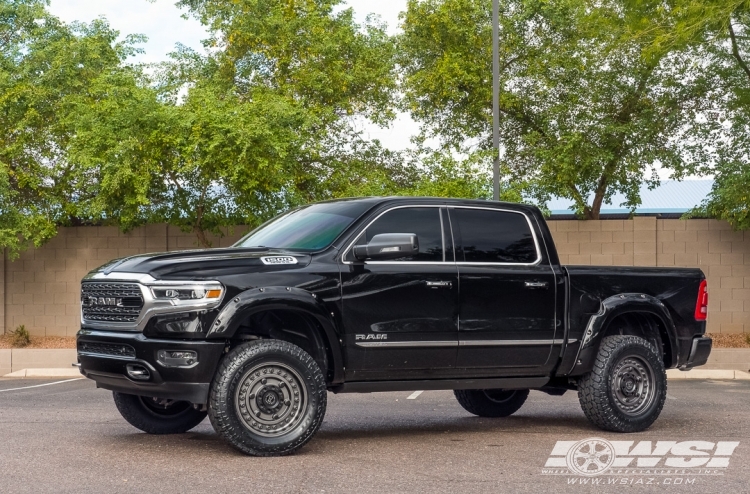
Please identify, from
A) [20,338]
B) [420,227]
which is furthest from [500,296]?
[20,338]

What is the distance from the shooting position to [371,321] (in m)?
8.69

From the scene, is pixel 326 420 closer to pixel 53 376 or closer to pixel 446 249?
pixel 446 249

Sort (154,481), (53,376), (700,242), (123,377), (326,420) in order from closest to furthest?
(154,481)
(123,377)
(326,420)
(53,376)
(700,242)

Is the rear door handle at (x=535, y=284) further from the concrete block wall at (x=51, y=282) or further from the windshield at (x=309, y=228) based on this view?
the concrete block wall at (x=51, y=282)

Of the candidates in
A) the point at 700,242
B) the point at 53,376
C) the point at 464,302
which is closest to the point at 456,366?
the point at 464,302

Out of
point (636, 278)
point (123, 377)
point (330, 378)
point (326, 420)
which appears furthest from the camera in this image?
point (326, 420)

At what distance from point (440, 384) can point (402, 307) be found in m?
0.81

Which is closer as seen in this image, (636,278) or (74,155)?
(636,278)

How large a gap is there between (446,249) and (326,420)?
2.57 meters

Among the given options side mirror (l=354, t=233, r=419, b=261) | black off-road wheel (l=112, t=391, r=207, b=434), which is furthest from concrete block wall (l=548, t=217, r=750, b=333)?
side mirror (l=354, t=233, r=419, b=261)

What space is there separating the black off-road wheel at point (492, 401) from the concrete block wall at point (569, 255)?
1033cm

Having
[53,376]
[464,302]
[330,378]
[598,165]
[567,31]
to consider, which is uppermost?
[567,31]

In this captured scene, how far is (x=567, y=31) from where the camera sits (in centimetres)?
2231

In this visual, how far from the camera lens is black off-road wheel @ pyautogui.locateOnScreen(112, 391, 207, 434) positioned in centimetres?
945
